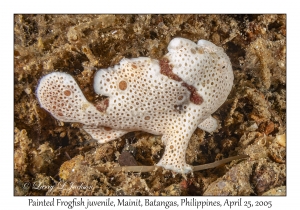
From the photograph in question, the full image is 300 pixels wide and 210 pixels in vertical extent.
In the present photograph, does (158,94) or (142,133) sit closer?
(158,94)

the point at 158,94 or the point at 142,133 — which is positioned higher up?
the point at 158,94

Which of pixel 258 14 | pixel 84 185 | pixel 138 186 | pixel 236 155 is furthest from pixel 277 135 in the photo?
pixel 84 185

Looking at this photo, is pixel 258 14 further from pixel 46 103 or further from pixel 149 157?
pixel 46 103

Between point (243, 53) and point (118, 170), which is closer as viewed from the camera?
point (118, 170)
